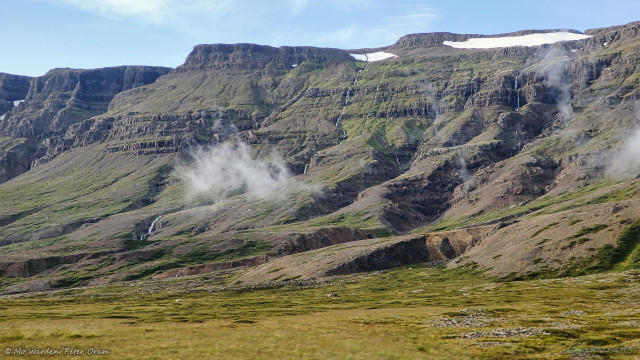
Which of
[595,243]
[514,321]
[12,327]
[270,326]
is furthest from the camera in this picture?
[595,243]

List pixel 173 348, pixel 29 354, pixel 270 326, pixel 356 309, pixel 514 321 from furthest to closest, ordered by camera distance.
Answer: pixel 356 309, pixel 514 321, pixel 270 326, pixel 173 348, pixel 29 354

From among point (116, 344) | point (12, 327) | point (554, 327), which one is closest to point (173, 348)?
point (116, 344)

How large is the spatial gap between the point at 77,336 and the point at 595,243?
166 metres

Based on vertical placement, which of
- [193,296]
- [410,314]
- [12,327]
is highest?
[12,327]

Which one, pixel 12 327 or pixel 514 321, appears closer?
pixel 12 327

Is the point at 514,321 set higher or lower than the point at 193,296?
higher

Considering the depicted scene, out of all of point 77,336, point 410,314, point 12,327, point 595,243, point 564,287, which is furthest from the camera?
point 595,243

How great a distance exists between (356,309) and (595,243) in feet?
339

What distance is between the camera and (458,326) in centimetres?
9600

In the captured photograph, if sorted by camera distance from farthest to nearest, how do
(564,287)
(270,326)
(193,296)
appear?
(193,296) → (564,287) → (270,326)

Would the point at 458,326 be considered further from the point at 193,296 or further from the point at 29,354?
the point at 193,296

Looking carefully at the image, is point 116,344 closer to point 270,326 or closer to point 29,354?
point 29,354

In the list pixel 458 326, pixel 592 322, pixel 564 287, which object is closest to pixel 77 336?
pixel 458 326

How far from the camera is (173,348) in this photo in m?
73.7
